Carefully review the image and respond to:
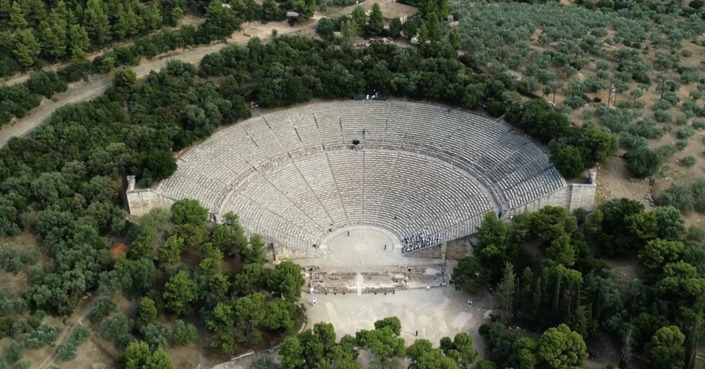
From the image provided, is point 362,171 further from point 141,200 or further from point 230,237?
point 141,200

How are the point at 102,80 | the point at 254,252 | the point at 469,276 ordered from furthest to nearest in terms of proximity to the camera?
1. the point at 102,80
2. the point at 254,252
3. the point at 469,276

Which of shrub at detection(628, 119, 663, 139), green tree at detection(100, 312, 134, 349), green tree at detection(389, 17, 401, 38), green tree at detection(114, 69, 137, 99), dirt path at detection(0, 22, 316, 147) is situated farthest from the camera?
green tree at detection(389, 17, 401, 38)

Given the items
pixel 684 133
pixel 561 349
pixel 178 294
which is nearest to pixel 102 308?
pixel 178 294

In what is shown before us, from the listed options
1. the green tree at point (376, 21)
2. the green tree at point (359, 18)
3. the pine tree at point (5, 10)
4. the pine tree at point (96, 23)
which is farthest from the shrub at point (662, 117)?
the pine tree at point (5, 10)

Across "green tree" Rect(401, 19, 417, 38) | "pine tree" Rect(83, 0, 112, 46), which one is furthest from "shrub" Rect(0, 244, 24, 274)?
"green tree" Rect(401, 19, 417, 38)

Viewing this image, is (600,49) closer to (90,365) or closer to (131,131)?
(131,131)

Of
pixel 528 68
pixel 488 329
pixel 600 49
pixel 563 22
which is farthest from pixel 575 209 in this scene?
pixel 563 22

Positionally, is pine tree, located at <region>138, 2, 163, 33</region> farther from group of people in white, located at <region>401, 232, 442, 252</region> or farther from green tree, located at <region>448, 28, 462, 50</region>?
group of people in white, located at <region>401, 232, 442, 252</region>
